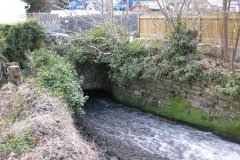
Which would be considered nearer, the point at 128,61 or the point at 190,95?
the point at 190,95

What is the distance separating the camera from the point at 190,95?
45.0 ft

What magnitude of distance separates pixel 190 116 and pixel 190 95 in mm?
821

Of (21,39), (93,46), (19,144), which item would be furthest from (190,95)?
(19,144)

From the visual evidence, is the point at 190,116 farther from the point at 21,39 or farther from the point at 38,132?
the point at 21,39

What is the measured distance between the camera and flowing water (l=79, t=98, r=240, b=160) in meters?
10.5

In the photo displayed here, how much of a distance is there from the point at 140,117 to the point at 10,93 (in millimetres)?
5828

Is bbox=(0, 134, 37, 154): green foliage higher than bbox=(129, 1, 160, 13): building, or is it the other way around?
bbox=(129, 1, 160, 13): building

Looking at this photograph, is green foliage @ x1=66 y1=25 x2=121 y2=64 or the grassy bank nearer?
the grassy bank

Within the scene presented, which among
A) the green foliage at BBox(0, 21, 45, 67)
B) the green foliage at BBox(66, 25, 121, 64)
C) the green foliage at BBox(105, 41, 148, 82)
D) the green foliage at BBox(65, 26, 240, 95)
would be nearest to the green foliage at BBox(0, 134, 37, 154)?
the green foliage at BBox(65, 26, 240, 95)

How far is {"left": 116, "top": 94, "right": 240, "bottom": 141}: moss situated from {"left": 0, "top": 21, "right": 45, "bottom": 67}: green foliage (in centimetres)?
553

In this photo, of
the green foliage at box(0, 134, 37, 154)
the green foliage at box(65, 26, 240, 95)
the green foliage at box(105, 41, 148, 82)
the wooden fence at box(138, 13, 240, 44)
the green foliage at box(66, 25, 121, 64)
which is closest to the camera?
the green foliage at box(0, 134, 37, 154)

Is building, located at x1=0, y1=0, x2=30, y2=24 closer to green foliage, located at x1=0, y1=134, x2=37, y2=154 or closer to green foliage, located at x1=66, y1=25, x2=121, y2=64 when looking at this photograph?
green foliage, located at x1=66, y1=25, x2=121, y2=64

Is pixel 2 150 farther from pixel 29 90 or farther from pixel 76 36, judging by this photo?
pixel 76 36

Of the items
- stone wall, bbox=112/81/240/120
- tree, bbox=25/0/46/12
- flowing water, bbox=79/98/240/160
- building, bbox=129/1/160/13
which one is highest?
tree, bbox=25/0/46/12
